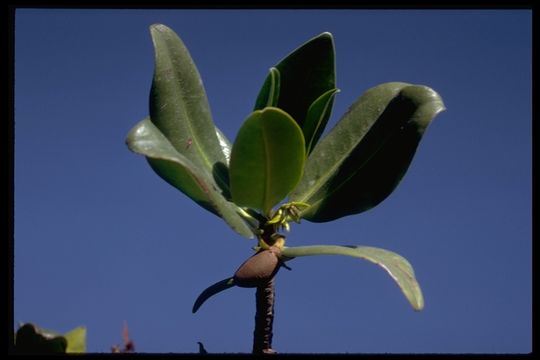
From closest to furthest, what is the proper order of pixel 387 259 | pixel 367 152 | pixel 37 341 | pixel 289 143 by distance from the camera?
pixel 37 341
pixel 387 259
pixel 289 143
pixel 367 152

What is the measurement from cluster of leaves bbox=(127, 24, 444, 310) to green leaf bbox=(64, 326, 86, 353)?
333 mm

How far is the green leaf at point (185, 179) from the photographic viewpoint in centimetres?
122

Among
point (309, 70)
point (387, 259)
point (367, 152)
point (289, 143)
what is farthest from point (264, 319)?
point (309, 70)

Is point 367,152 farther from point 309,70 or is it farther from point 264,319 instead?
point 264,319

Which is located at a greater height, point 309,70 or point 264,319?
point 309,70

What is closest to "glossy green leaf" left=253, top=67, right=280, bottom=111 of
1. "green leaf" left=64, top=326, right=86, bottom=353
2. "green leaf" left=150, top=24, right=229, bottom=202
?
"green leaf" left=150, top=24, right=229, bottom=202

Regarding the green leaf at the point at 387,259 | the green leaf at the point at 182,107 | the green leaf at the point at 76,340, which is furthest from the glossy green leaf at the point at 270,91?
the green leaf at the point at 76,340

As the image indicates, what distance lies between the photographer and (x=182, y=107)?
1480 mm

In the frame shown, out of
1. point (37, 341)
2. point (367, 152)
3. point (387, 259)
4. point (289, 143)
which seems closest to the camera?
point (37, 341)

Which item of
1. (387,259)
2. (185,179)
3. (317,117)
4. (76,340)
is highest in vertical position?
(317,117)

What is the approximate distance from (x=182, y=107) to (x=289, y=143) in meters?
0.32

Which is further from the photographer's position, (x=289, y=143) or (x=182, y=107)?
(x=182, y=107)
